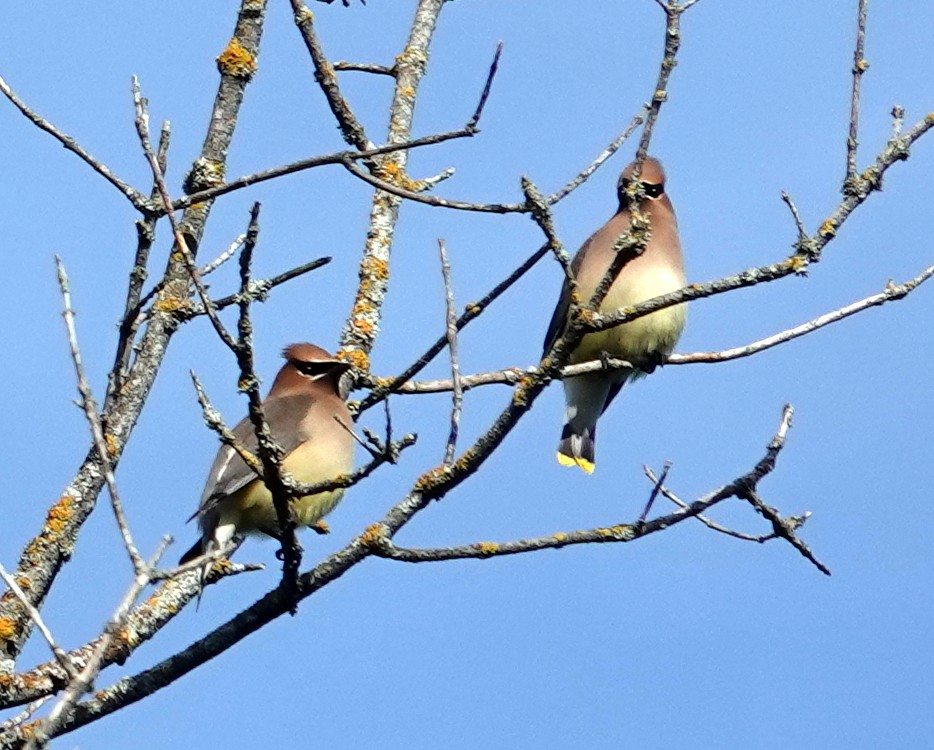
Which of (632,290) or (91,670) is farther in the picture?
(632,290)

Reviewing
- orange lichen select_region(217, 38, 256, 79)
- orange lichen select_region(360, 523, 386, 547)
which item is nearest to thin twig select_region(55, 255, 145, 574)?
orange lichen select_region(360, 523, 386, 547)

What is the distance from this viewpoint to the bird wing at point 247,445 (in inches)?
251

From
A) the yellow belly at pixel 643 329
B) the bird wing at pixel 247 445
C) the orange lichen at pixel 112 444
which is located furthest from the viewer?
the yellow belly at pixel 643 329

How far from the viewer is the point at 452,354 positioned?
4.66m

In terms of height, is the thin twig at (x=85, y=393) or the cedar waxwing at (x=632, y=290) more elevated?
the cedar waxwing at (x=632, y=290)

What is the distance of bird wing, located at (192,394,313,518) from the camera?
6.37 m

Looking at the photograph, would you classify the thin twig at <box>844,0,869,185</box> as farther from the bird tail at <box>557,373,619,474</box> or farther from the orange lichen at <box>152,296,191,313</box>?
the bird tail at <box>557,373,619,474</box>

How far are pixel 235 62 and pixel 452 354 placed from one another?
5.22ft

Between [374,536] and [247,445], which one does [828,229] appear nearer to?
[374,536]

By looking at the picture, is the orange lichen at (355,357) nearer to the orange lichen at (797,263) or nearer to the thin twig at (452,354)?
the thin twig at (452,354)

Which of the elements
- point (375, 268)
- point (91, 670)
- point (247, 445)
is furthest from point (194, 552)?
point (91, 670)

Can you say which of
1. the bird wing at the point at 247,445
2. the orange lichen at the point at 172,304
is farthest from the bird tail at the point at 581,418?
the orange lichen at the point at 172,304

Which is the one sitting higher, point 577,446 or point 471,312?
point 577,446

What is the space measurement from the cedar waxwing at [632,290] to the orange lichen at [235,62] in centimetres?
184
